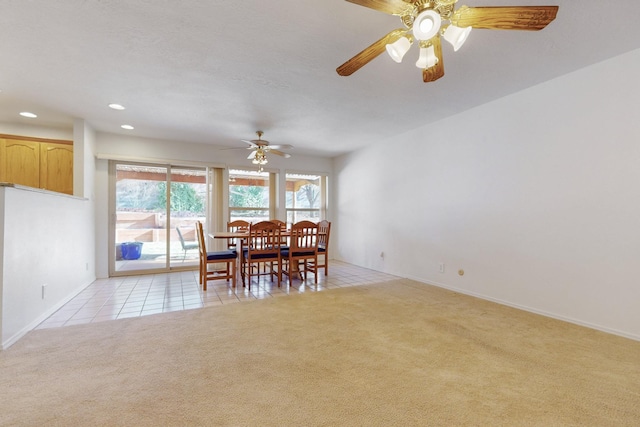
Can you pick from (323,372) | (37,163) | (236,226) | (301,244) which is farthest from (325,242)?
(37,163)

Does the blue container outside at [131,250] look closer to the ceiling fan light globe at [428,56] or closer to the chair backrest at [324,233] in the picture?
the chair backrest at [324,233]

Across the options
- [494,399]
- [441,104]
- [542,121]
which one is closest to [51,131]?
[441,104]

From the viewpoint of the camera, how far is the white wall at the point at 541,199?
2.37 meters

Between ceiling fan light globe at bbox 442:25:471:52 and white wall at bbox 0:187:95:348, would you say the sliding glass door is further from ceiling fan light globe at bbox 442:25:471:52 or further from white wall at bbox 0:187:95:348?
ceiling fan light globe at bbox 442:25:471:52

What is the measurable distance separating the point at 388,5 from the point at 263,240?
10.3 feet

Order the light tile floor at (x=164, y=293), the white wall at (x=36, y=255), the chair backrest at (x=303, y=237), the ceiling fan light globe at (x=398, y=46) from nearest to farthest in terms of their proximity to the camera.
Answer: the ceiling fan light globe at (x=398, y=46)
the white wall at (x=36, y=255)
the light tile floor at (x=164, y=293)
the chair backrest at (x=303, y=237)

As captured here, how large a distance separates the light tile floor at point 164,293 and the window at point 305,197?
75.8 inches

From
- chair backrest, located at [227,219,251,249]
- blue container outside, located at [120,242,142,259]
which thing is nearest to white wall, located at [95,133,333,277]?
blue container outside, located at [120,242,142,259]

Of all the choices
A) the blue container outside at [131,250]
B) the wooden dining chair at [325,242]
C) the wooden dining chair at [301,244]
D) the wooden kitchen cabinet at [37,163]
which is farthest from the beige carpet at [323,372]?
the wooden kitchen cabinet at [37,163]

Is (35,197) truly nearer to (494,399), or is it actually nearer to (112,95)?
(112,95)

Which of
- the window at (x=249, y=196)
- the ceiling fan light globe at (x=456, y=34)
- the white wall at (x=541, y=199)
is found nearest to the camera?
the ceiling fan light globe at (x=456, y=34)

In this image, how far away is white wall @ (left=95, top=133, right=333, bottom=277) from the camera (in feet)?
14.6

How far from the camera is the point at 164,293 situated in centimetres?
361

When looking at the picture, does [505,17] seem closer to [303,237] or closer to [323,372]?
[323,372]
